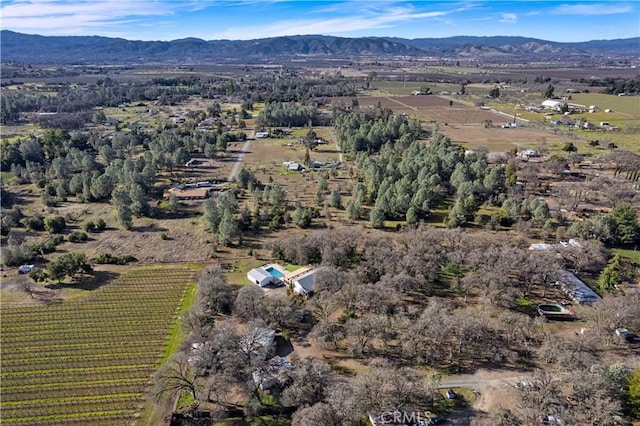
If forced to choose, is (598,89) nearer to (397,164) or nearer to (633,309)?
(397,164)

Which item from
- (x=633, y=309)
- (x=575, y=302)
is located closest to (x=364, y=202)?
(x=575, y=302)

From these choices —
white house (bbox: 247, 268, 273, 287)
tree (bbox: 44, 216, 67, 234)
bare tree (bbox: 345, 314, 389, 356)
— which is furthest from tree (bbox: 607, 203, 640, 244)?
tree (bbox: 44, 216, 67, 234)

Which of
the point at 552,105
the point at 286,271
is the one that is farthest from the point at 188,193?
the point at 552,105

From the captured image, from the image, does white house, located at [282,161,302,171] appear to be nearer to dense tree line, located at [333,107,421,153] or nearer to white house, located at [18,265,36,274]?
dense tree line, located at [333,107,421,153]

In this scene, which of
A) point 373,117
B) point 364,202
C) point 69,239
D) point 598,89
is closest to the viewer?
point 69,239

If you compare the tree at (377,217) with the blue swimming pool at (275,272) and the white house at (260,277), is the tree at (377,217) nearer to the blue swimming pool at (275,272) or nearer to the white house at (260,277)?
the blue swimming pool at (275,272)
